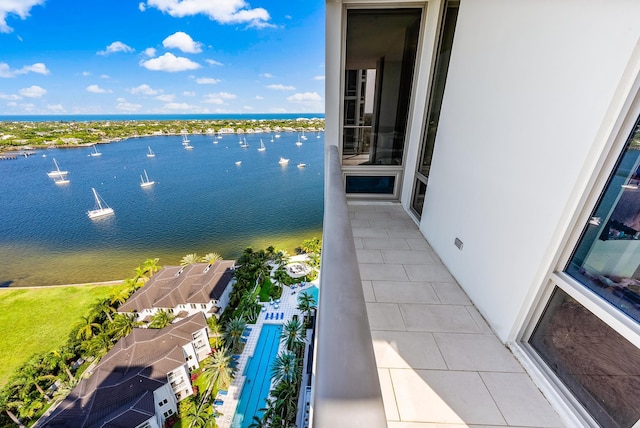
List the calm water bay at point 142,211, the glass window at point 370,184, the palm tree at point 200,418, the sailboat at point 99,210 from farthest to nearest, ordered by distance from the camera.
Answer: the sailboat at point 99,210
the calm water bay at point 142,211
the palm tree at point 200,418
the glass window at point 370,184

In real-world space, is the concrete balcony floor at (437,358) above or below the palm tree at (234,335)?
above

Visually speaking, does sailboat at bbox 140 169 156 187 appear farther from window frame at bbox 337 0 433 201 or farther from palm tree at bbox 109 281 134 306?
window frame at bbox 337 0 433 201

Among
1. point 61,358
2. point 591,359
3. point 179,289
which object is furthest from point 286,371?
point 61,358

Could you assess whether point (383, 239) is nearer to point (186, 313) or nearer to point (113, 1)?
point (186, 313)

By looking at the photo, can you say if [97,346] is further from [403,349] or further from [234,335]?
[403,349]

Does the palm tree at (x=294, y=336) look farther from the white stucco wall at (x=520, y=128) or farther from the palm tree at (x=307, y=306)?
the white stucco wall at (x=520, y=128)

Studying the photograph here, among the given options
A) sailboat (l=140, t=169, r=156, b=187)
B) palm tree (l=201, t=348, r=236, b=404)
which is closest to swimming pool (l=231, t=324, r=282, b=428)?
palm tree (l=201, t=348, r=236, b=404)

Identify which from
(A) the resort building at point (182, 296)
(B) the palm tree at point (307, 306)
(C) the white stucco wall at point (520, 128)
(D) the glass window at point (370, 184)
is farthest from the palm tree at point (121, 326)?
(C) the white stucco wall at point (520, 128)
